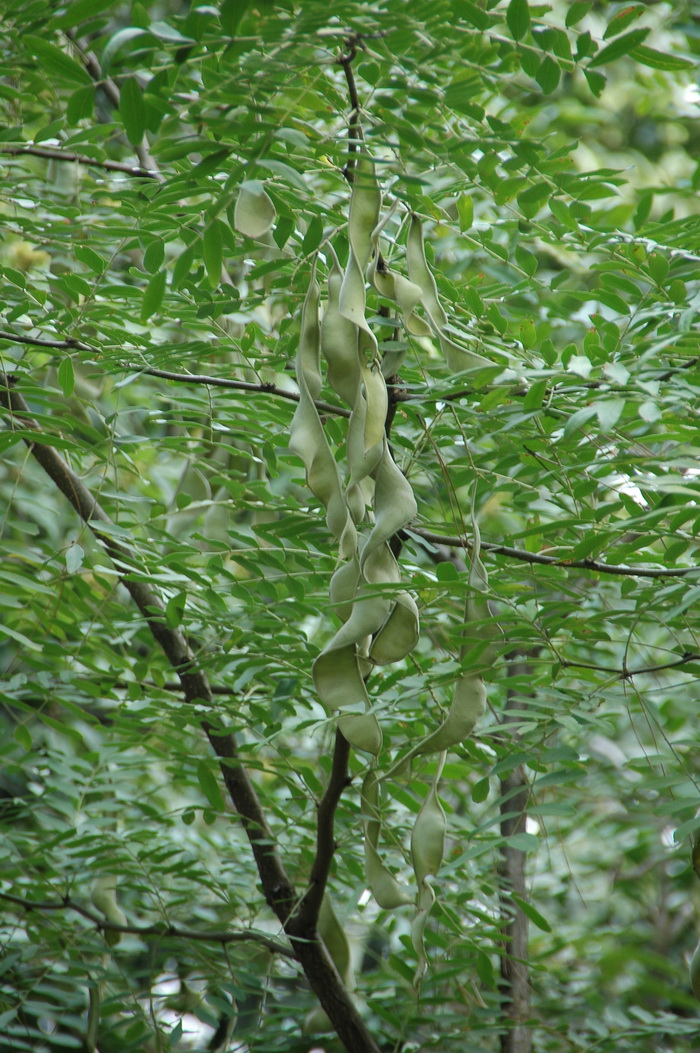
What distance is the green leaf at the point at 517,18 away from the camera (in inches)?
34.9

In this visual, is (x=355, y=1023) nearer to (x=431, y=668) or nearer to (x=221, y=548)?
(x=431, y=668)

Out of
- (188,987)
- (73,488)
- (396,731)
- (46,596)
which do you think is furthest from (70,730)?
(188,987)

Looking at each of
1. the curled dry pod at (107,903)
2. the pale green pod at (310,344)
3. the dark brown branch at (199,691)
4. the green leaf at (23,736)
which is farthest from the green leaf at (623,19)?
the curled dry pod at (107,903)

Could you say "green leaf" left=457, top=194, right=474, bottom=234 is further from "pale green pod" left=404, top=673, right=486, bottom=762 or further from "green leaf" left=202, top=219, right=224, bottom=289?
"pale green pod" left=404, top=673, right=486, bottom=762

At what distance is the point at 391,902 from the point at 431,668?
0.95ft

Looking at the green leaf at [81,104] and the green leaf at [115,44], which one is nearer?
the green leaf at [115,44]

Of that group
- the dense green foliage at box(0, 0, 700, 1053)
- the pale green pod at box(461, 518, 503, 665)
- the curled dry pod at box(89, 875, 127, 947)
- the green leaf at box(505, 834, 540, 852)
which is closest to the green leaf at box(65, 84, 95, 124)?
the dense green foliage at box(0, 0, 700, 1053)

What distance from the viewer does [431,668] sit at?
120 centimetres

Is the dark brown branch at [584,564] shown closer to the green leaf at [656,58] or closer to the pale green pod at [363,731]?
the pale green pod at [363,731]

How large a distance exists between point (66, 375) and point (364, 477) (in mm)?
536

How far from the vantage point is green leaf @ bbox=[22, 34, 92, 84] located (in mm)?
878

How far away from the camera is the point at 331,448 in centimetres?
111

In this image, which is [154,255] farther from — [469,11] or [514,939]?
[514,939]

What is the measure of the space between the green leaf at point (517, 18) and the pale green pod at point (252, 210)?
298 mm
